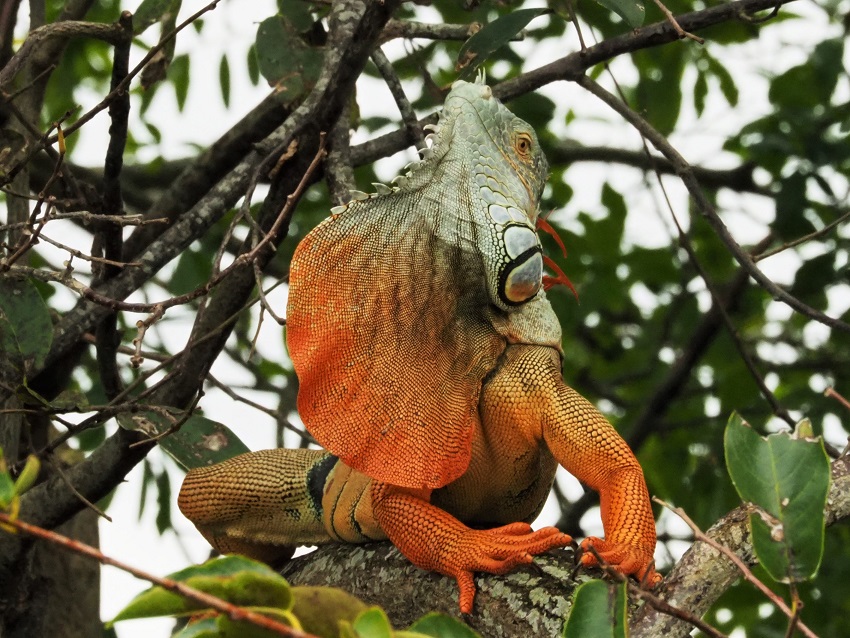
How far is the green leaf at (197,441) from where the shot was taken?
181 inches

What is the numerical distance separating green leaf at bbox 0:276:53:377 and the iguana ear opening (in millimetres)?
893

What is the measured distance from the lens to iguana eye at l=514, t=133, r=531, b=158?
13.7 feet

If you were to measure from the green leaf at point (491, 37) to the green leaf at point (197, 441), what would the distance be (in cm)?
172

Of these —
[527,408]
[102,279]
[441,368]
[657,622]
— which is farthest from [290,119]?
[657,622]

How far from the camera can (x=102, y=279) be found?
459 centimetres

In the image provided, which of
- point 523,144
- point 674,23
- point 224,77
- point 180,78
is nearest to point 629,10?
point 674,23

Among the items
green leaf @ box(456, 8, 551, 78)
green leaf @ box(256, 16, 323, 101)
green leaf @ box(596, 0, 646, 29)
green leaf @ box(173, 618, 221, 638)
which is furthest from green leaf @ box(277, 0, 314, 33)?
green leaf @ box(173, 618, 221, 638)

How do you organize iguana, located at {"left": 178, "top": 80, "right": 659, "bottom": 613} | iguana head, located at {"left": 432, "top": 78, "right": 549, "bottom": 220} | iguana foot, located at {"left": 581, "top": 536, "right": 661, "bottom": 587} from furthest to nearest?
iguana head, located at {"left": 432, "top": 78, "right": 549, "bottom": 220} → iguana, located at {"left": 178, "top": 80, "right": 659, "bottom": 613} → iguana foot, located at {"left": 581, "top": 536, "right": 661, "bottom": 587}

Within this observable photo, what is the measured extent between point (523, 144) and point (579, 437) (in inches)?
43.4

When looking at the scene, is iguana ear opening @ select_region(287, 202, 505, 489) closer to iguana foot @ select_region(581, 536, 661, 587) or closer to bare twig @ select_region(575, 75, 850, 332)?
iguana foot @ select_region(581, 536, 661, 587)

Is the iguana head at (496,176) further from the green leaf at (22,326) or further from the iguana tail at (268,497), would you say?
the green leaf at (22,326)

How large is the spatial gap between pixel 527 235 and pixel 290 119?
121cm

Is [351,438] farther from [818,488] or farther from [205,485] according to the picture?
[818,488]

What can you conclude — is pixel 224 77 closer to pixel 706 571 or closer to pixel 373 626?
pixel 706 571
